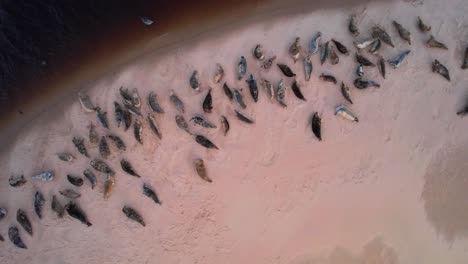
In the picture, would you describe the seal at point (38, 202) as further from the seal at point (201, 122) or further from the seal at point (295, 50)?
the seal at point (295, 50)

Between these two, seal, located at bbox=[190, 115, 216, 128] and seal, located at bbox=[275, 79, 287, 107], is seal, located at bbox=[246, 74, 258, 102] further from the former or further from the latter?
seal, located at bbox=[190, 115, 216, 128]

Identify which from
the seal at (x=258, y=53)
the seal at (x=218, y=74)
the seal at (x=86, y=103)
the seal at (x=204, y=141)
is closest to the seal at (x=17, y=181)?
the seal at (x=86, y=103)

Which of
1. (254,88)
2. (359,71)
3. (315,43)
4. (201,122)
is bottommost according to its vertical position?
(201,122)

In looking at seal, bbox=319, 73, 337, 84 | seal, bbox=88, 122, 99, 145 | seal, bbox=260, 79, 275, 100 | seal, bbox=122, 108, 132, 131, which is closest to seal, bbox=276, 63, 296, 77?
seal, bbox=260, 79, 275, 100

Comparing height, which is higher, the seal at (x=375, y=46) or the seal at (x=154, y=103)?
the seal at (x=375, y=46)

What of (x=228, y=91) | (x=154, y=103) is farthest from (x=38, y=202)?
(x=228, y=91)

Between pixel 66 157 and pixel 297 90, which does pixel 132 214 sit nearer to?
pixel 66 157

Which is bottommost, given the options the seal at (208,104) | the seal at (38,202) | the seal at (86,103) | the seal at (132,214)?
the seal at (38,202)
